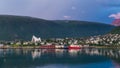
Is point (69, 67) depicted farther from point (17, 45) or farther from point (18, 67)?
point (17, 45)

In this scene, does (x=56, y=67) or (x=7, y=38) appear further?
(x=7, y=38)

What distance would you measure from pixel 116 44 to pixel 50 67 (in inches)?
3174

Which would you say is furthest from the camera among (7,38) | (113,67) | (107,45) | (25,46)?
(7,38)

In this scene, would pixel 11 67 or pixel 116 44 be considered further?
pixel 116 44

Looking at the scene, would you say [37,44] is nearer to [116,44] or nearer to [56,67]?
[116,44]

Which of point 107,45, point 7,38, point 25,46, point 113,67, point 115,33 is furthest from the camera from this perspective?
point 7,38

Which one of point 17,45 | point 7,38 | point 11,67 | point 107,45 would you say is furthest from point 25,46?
point 11,67

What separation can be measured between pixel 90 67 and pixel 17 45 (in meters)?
92.2

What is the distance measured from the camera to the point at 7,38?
196 meters

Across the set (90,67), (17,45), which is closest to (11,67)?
(90,67)

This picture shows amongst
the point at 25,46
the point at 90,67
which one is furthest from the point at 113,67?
the point at 25,46

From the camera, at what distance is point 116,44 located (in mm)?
127062

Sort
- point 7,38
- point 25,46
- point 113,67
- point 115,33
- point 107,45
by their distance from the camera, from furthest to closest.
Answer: point 7,38, point 115,33, point 25,46, point 107,45, point 113,67

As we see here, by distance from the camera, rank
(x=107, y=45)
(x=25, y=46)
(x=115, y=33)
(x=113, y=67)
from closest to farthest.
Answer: (x=113, y=67) < (x=107, y=45) < (x=25, y=46) < (x=115, y=33)
